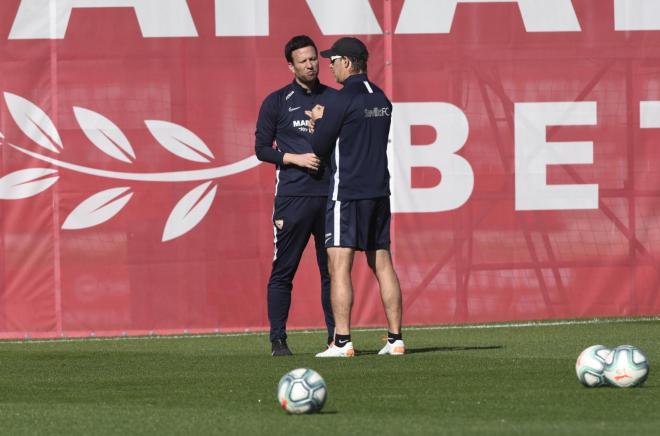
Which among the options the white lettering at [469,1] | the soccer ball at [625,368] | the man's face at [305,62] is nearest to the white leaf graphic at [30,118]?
the white lettering at [469,1]

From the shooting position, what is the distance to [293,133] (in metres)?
9.73

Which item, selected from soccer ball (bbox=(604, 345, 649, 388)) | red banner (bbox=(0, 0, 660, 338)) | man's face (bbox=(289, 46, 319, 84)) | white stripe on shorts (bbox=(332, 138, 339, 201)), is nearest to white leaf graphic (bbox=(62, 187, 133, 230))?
red banner (bbox=(0, 0, 660, 338))

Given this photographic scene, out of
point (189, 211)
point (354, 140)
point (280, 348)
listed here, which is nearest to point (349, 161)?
point (354, 140)

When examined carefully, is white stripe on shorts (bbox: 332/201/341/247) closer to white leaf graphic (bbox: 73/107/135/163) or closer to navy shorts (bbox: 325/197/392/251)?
navy shorts (bbox: 325/197/392/251)

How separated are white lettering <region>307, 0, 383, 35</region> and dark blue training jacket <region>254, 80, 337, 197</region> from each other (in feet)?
9.40

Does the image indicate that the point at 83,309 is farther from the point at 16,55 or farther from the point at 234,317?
the point at 16,55

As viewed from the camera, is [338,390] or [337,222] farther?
[337,222]

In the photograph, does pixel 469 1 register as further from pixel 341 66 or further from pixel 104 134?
pixel 341 66

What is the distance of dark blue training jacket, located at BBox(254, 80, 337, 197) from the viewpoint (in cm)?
968

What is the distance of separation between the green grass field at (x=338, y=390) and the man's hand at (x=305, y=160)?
123cm

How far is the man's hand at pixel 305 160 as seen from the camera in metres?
9.50

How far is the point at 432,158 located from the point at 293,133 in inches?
122

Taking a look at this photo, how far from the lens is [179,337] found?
40.3 feet

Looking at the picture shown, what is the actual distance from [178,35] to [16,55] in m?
1.34
